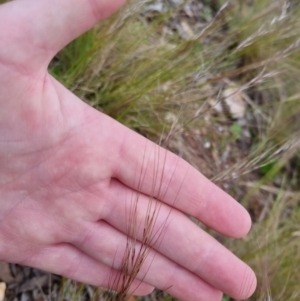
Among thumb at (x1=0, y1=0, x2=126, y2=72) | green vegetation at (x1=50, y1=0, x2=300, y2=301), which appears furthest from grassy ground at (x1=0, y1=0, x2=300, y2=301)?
thumb at (x1=0, y1=0, x2=126, y2=72)

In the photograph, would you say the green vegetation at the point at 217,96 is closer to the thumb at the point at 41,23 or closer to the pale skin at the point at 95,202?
the pale skin at the point at 95,202

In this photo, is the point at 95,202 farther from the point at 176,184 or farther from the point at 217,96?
the point at 217,96

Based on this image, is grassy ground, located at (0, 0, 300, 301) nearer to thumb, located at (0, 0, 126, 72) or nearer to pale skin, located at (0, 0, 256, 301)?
pale skin, located at (0, 0, 256, 301)

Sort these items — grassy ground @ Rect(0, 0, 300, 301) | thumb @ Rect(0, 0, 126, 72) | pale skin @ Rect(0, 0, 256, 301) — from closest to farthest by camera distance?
thumb @ Rect(0, 0, 126, 72)
pale skin @ Rect(0, 0, 256, 301)
grassy ground @ Rect(0, 0, 300, 301)

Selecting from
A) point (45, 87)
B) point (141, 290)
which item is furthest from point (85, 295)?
point (45, 87)

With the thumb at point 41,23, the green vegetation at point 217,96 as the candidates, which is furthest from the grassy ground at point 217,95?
the thumb at point 41,23
